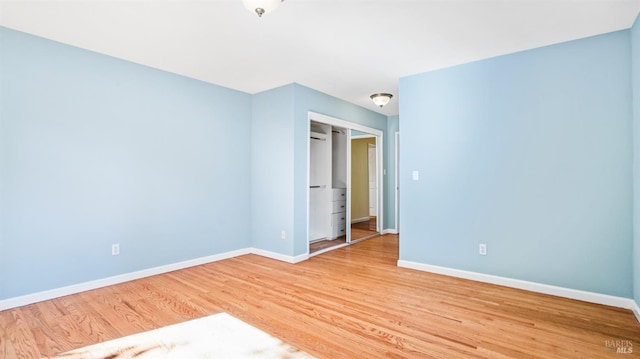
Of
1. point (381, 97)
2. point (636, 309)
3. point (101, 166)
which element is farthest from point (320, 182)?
point (636, 309)

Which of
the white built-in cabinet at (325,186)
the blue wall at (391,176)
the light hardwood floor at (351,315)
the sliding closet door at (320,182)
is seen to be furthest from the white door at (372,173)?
the light hardwood floor at (351,315)

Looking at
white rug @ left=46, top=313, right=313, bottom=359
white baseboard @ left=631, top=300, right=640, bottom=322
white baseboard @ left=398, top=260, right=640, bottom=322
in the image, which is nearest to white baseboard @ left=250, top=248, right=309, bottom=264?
white baseboard @ left=398, top=260, right=640, bottom=322

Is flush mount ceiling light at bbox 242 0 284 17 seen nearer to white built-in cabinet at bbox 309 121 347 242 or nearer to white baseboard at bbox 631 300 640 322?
white built-in cabinet at bbox 309 121 347 242

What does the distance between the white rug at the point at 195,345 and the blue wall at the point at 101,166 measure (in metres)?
1.41

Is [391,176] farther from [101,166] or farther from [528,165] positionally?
[101,166]

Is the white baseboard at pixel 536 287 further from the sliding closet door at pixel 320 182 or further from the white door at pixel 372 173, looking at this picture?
the white door at pixel 372 173

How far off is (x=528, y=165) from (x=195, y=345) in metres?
3.38

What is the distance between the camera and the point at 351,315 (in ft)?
8.16

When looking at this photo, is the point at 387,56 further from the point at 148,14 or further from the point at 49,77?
the point at 49,77

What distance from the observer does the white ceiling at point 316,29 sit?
2.35 meters

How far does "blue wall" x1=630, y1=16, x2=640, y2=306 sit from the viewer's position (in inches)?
97.0

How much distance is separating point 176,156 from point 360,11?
2.80 metres

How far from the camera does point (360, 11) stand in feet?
7.91

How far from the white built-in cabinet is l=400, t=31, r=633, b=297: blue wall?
5.74 ft
